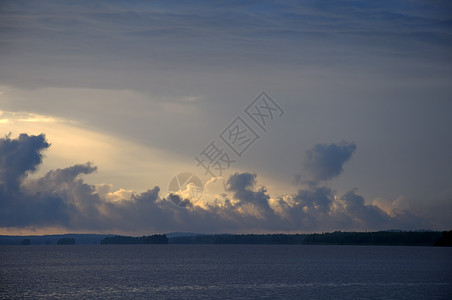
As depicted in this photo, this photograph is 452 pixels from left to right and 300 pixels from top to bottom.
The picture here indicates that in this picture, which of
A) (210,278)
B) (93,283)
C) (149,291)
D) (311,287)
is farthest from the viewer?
(210,278)

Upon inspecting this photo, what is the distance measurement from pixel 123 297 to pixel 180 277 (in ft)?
116

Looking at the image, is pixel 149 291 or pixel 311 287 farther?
pixel 311 287

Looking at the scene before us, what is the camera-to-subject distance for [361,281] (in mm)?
104125

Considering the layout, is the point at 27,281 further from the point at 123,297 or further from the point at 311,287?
the point at 311,287

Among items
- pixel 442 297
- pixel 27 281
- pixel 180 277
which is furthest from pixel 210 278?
pixel 442 297

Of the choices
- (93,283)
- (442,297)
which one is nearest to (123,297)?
(93,283)

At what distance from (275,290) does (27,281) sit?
47525 millimetres

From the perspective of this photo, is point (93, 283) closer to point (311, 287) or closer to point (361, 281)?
point (311, 287)

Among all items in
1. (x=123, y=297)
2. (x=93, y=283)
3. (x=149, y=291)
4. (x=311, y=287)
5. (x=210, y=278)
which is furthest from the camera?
(x=210, y=278)

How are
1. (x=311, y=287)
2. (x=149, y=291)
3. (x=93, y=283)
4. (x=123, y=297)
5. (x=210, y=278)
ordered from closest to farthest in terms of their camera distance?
1. (x=123, y=297)
2. (x=149, y=291)
3. (x=311, y=287)
4. (x=93, y=283)
5. (x=210, y=278)

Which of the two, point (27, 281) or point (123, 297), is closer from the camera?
point (123, 297)

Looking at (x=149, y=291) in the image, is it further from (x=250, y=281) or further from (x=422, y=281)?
(x=422, y=281)

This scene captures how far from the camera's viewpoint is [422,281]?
103688mm

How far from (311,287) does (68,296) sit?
127ft
